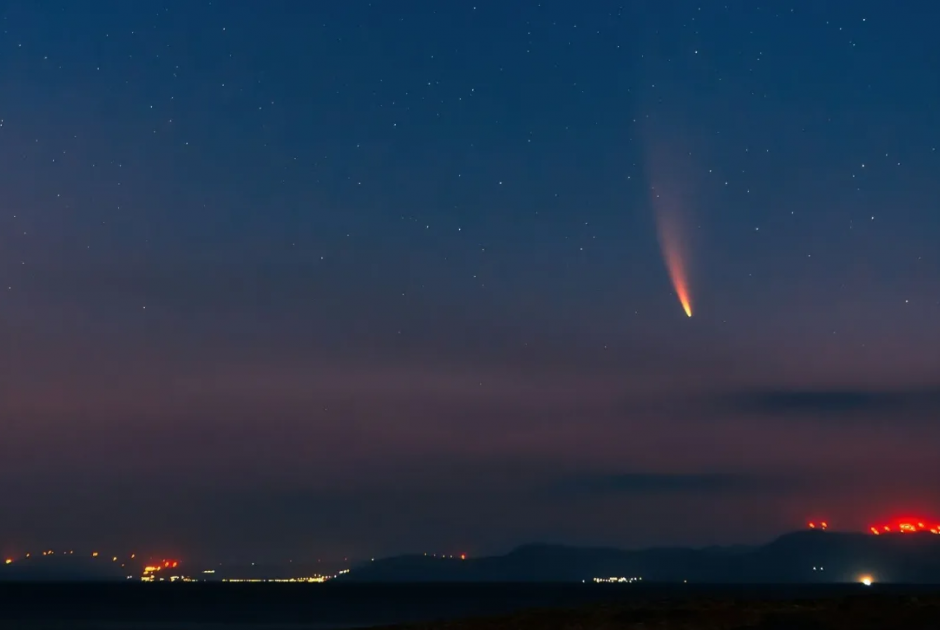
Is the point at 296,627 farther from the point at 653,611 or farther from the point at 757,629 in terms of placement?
the point at 757,629

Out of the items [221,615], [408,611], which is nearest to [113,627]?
[221,615]

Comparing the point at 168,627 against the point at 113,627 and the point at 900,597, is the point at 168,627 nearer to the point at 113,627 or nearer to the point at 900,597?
the point at 113,627

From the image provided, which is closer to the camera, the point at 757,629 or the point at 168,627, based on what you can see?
the point at 757,629

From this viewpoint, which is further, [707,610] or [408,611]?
[408,611]

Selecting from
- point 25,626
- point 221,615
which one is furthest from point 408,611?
point 25,626

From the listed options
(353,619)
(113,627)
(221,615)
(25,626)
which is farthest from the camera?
(221,615)

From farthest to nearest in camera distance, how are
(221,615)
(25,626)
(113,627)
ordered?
(221,615), (113,627), (25,626)
